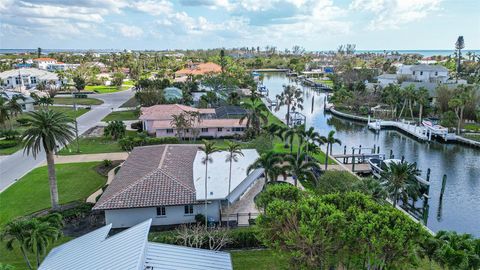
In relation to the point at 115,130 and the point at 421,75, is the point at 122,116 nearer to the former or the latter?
the point at 115,130

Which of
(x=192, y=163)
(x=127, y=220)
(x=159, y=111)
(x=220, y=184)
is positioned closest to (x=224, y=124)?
(x=159, y=111)

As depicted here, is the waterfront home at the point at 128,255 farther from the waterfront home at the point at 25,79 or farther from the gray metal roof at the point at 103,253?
the waterfront home at the point at 25,79

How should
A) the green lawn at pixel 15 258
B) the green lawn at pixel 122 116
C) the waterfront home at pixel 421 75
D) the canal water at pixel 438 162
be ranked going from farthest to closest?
the waterfront home at pixel 421 75, the green lawn at pixel 122 116, the canal water at pixel 438 162, the green lawn at pixel 15 258

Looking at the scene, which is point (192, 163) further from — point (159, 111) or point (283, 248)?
point (159, 111)

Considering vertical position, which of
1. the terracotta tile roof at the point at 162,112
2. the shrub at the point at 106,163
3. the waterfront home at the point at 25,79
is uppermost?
the waterfront home at the point at 25,79

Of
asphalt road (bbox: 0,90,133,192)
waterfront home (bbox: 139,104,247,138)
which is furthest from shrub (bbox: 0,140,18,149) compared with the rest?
waterfront home (bbox: 139,104,247,138)

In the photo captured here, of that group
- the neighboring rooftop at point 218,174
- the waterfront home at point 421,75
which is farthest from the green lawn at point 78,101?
the waterfront home at point 421,75
